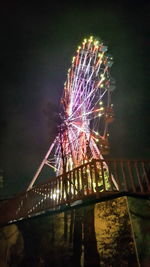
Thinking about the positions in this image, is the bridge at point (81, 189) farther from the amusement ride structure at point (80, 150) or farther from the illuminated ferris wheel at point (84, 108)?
the illuminated ferris wheel at point (84, 108)

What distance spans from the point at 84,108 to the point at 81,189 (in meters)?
8.21

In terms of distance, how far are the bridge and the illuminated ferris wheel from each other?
12.0 feet

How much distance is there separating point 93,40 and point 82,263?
43.9ft

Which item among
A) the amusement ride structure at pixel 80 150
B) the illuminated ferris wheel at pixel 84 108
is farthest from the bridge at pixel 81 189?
the illuminated ferris wheel at pixel 84 108

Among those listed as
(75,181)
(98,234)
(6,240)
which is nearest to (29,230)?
(6,240)

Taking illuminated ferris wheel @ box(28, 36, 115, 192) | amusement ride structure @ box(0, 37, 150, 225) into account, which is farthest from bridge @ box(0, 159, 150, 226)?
illuminated ferris wheel @ box(28, 36, 115, 192)

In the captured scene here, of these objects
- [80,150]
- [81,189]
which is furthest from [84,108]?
[81,189]

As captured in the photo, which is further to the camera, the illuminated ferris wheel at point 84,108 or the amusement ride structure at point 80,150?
the illuminated ferris wheel at point 84,108

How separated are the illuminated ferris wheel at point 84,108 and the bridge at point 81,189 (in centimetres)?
365

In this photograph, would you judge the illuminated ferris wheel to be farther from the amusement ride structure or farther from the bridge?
the bridge

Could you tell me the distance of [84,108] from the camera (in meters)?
13.0

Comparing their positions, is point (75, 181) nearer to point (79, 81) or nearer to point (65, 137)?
point (65, 137)

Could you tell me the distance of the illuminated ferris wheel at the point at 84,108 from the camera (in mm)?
11416

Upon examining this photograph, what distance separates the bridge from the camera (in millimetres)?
4941
